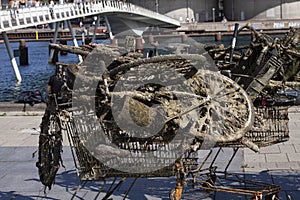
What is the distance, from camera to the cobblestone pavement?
25.2 ft

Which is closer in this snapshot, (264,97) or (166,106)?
(166,106)

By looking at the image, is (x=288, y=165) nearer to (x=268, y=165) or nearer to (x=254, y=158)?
(x=268, y=165)

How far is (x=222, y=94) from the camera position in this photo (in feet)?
19.0

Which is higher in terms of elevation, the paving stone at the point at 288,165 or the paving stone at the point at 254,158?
the paving stone at the point at 288,165

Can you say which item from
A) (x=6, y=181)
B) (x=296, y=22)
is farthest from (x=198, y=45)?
(x=296, y=22)

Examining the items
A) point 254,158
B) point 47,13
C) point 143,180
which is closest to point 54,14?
point 47,13

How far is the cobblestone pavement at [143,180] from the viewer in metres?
7.70

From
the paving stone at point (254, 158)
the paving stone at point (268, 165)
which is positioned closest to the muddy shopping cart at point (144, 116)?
the paving stone at point (268, 165)

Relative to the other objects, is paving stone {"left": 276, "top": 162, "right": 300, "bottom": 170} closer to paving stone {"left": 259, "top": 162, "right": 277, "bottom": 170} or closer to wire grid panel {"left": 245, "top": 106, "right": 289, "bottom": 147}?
paving stone {"left": 259, "top": 162, "right": 277, "bottom": 170}

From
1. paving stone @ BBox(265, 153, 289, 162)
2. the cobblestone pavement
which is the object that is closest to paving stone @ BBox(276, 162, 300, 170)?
the cobblestone pavement

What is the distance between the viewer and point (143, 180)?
27.4 feet

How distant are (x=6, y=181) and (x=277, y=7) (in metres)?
66.9

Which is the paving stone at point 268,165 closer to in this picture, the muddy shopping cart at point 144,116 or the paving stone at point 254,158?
the paving stone at point 254,158

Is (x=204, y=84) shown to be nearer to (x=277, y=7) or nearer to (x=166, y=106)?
(x=166, y=106)
